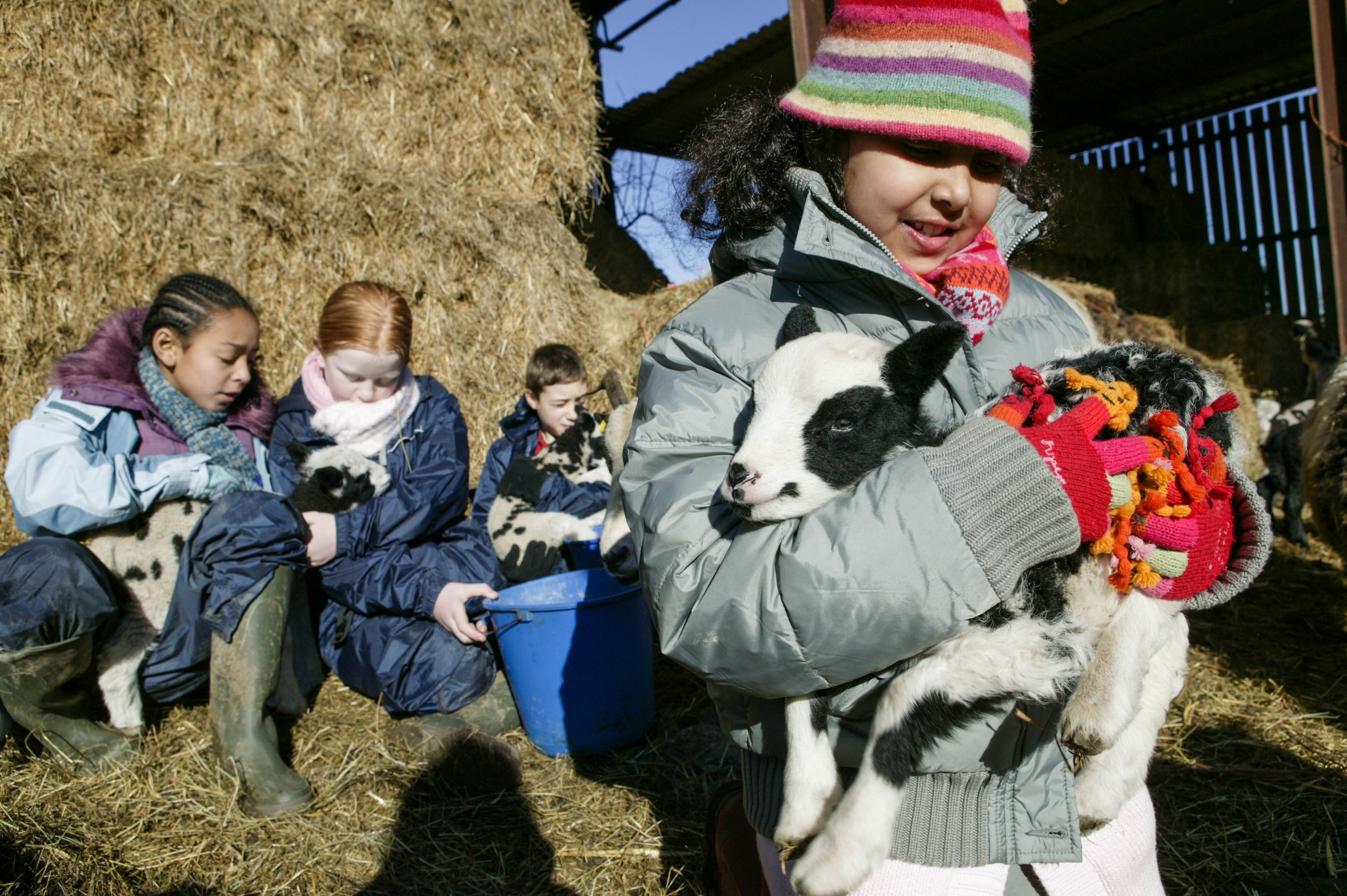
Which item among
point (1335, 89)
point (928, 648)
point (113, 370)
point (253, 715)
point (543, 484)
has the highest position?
point (1335, 89)

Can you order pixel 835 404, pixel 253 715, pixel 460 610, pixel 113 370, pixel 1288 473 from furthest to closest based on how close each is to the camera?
pixel 1288 473, pixel 460 610, pixel 113 370, pixel 253 715, pixel 835 404

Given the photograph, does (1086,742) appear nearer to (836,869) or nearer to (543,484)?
(836,869)

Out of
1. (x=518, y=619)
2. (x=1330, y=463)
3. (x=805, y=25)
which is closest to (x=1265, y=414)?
(x=1330, y=463)

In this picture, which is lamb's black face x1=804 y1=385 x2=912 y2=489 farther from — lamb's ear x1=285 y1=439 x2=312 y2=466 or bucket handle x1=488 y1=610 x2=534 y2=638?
lamb's ear x1=285 y1=439 x2=312 y2=466

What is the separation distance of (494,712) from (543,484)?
1.15 m

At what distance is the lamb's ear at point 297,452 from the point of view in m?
3.97

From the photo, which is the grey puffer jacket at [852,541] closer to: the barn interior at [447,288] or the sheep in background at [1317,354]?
the barn interior at [447,288]

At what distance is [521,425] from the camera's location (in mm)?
4828

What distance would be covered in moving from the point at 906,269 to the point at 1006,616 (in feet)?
2.34

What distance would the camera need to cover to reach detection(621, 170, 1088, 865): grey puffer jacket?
1.28m

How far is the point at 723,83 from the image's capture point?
11352 mm

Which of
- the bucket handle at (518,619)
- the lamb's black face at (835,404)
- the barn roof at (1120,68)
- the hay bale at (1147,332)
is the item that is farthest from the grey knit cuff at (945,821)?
the barn roof at (1120,68)

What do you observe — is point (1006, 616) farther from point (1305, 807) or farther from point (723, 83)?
point (723, 83)

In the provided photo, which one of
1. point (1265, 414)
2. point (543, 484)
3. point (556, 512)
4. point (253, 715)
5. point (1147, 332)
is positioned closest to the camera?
point (253, 715)
